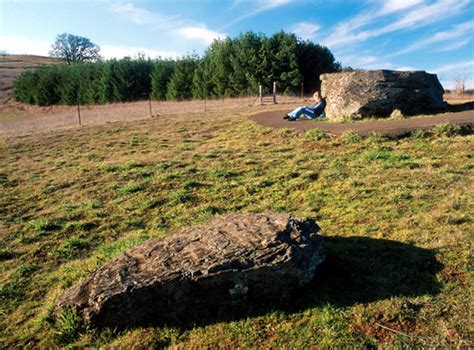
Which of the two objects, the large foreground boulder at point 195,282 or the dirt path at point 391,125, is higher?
the dirt path at point 391,125

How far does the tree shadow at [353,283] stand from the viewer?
3.02 metres

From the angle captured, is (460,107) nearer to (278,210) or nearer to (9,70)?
(278,210)

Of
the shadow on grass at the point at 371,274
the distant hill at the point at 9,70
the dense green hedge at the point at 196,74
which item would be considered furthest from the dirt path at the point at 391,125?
the distant hill at the point at 9,70

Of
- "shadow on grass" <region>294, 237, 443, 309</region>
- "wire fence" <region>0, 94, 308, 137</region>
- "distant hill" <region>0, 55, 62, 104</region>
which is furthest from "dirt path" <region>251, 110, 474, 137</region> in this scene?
"distant hill" <region>0, 55, 62, 104</region>

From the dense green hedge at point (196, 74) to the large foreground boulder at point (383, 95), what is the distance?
1590cm

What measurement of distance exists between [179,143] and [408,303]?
29.9 ft

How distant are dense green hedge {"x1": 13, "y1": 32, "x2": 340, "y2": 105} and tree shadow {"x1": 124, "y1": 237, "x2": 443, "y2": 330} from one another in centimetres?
2448

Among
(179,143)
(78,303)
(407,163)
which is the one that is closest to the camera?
(78,303)

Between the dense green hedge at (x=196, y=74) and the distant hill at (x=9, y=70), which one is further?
the distant hill at (x=9, y=70)

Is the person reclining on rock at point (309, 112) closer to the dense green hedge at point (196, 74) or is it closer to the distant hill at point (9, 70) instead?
the dense green hedge at point (196, 74)

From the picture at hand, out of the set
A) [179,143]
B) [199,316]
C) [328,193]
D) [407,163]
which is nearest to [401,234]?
[328,193]

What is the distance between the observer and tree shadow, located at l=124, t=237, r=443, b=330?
3020 millimetres

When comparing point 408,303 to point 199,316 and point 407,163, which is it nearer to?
point 199,316

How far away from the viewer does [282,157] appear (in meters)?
7.96
